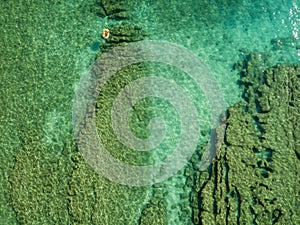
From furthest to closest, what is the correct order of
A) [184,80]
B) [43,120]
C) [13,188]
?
[184,80]
[43,120]
[13,188]

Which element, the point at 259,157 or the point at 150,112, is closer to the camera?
the point at 259,157

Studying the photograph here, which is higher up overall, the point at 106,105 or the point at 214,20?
the point at 214,20

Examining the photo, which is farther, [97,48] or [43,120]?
[97,48]

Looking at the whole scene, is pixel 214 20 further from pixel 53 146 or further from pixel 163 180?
pixel 53 146

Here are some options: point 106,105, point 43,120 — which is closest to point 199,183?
point 106,105
